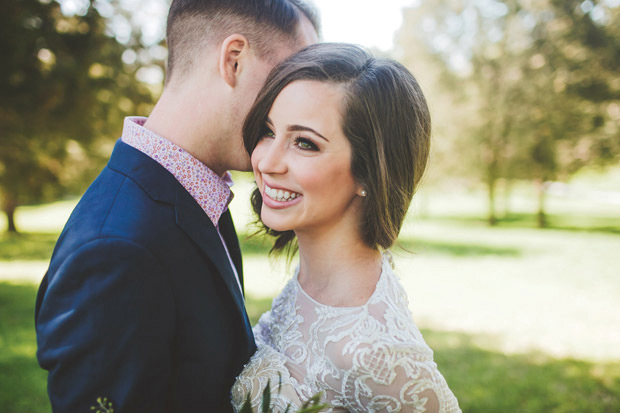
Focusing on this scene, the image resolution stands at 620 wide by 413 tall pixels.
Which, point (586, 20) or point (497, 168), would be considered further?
point (497, 168)

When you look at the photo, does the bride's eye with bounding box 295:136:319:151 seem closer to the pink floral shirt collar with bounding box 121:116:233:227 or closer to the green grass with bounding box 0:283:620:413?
the pink floral shirt collar with bounding box 121:116:233:227

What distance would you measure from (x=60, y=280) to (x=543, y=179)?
25.7 meters

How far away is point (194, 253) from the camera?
2.01 meters

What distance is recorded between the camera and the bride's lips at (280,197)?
222 centimetres

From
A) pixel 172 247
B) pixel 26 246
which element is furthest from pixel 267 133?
pixel 26 246

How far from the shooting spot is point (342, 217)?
238 cm

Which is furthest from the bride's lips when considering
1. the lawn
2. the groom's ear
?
the lawn

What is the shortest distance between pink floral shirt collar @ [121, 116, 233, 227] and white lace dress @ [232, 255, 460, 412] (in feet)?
2.49

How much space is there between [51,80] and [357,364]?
251 inches

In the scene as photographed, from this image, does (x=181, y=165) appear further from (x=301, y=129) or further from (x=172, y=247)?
(x=301, y=129)

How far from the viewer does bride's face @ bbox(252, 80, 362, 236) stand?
2133 mm

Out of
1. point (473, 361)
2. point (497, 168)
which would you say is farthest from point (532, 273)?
point (497, 168)

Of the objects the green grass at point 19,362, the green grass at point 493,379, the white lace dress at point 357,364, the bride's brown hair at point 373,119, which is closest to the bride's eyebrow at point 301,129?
the bride's brown hair at point 373,119

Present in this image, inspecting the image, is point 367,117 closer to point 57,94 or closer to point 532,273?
point 57,94
